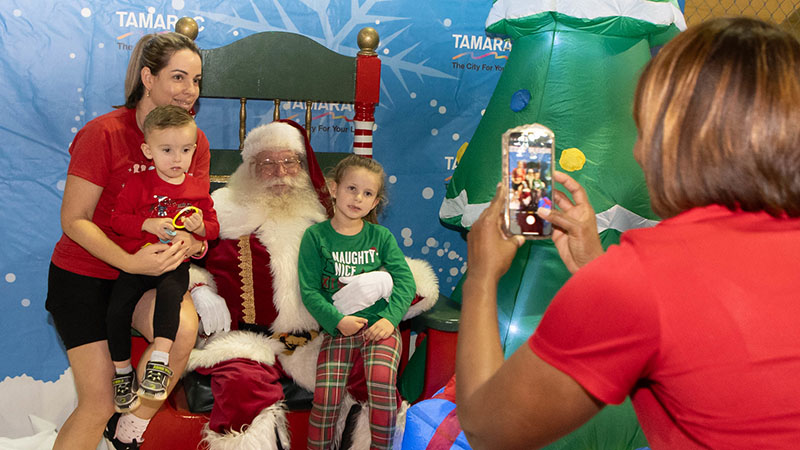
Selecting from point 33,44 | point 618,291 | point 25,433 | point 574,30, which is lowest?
point 25,433

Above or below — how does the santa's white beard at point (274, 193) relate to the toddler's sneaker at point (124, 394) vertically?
above

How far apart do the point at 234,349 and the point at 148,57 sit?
946 millimetres

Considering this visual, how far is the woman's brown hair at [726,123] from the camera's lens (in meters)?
0.74

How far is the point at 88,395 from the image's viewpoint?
1968mm

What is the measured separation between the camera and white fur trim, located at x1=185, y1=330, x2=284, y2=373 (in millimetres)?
2209

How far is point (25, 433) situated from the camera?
2791 millimetres

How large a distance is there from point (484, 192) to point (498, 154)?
0.15 m

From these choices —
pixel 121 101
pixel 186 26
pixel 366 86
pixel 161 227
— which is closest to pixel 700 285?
pixel 161 227

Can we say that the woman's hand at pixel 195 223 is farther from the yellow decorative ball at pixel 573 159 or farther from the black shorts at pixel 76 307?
the yellow decorative ball at pixel 573 159

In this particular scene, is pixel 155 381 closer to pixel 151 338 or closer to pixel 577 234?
pixel 151 338

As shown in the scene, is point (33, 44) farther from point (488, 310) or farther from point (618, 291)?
point (618, 291)

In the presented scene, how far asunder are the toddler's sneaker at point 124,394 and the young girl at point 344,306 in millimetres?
542

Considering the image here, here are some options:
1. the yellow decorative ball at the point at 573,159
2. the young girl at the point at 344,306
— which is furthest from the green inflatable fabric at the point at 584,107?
the young girl at the point at 344,306

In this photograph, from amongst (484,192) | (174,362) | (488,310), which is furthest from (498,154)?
(488,310)
